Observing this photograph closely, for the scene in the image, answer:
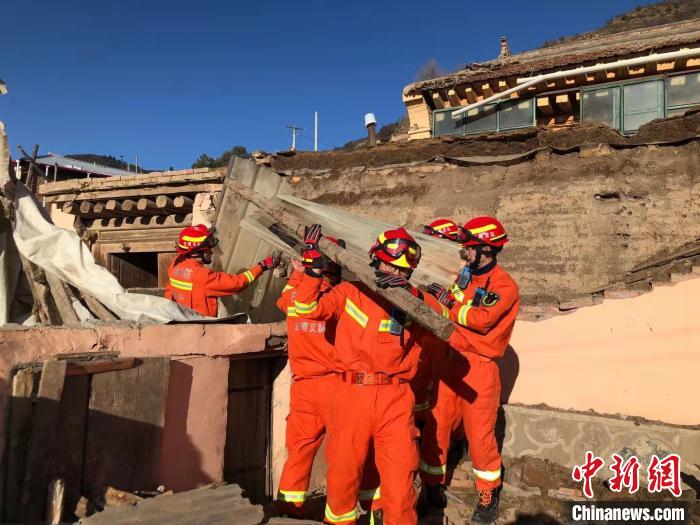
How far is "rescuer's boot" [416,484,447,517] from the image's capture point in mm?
4246

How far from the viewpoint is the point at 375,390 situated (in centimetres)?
330

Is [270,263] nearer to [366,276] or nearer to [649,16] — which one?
[366,276]

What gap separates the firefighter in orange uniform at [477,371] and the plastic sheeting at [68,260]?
1989 mm

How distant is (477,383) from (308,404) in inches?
50.5

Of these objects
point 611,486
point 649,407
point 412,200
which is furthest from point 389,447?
point 412,200

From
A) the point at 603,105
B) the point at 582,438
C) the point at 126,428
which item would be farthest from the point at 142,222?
the point at 603,105

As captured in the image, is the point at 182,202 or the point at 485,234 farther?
the point at 182,202

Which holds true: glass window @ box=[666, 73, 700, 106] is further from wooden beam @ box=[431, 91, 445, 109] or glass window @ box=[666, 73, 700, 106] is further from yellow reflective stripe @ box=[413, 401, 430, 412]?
yellow reflective stripe @ box=[413, 401, 430, 412]

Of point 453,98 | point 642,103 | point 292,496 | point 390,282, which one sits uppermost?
point 453,98

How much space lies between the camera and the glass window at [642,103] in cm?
1084

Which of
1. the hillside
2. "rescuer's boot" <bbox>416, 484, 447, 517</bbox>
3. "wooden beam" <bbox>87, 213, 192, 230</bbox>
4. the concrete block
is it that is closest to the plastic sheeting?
"rescuer's boot" <bbox>416, 484, 447, 517</bbox>

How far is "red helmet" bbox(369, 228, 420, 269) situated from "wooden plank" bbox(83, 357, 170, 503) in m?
1.57

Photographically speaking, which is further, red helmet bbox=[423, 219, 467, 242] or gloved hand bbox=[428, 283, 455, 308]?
red helmet bbox=[423, 219, 467, 242]

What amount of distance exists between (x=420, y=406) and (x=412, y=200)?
14.0 feet
